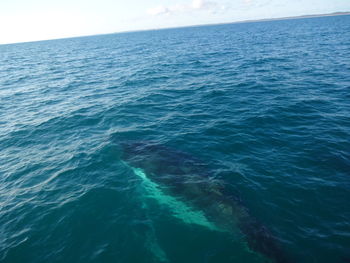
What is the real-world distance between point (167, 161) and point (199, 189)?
12.0 feet

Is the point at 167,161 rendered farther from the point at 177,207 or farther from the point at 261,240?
the point at 261,240

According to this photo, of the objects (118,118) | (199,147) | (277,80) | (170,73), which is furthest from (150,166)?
(170,73)

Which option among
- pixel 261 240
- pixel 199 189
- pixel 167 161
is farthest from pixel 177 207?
pixel 261 240

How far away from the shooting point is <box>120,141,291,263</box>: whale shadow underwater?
948 cm

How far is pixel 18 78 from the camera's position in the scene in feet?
143

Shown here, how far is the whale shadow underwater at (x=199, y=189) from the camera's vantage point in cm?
948

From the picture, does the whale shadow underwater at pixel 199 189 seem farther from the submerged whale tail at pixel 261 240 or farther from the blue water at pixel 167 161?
the blue water at pixel 167 161

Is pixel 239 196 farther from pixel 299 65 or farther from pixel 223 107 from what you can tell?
pixel 299 65

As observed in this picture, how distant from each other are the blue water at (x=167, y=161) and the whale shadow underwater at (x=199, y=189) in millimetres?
356

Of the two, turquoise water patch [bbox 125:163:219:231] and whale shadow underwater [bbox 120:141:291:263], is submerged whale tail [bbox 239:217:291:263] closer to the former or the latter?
whale shadow underwater [bbox 120:141:291:263]

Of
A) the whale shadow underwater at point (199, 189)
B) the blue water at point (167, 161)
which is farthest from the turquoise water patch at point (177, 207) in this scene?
the whale shadow underwater at point (199, 189)

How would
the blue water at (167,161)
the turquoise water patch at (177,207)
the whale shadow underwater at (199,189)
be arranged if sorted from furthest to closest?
the turquoise water patch at (177,207) → the blue water at (167,161) → the whale shadow underwater at (199,189)

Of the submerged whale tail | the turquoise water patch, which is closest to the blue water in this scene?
the turquoise water patch

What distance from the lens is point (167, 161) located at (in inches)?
604
